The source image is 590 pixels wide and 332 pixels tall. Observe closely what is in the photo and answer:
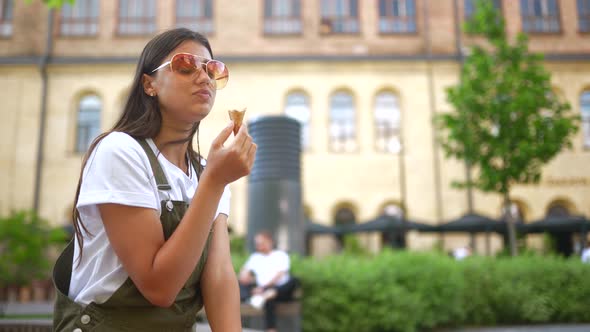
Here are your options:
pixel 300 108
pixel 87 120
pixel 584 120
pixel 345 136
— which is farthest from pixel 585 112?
pixel 87 120

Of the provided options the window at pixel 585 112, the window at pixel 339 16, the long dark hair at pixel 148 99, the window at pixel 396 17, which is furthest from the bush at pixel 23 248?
the window at pixel 585 112

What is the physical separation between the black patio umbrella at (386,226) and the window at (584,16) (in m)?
13.3

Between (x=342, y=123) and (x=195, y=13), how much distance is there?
8.86m

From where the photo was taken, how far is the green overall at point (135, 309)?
51.6 inches

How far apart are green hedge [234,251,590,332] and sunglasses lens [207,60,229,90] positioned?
316 inches

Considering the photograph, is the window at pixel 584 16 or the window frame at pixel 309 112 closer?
the window frame at pixel 309 112

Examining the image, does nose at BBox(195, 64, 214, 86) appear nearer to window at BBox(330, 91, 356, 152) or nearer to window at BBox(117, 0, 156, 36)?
window at BBox(330, 91, 356, 152)

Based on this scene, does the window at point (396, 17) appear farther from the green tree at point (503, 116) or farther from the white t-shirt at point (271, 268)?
the white t-shirt at point (271, 268)

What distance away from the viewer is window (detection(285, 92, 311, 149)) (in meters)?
24.7

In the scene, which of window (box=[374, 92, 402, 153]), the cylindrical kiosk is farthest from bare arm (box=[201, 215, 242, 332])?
window (box=[374, 92, 402, 153])

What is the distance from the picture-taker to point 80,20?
2577cm

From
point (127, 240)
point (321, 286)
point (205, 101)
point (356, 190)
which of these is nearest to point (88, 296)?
point (127, 240)

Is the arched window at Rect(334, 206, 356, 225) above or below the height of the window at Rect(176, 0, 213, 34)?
below

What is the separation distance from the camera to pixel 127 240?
1270mm
